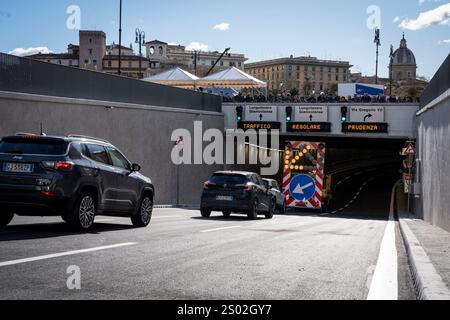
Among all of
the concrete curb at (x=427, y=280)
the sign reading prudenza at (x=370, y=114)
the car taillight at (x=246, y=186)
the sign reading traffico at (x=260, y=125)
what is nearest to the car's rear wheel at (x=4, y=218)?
the concrete curb at (x=427, y=280)

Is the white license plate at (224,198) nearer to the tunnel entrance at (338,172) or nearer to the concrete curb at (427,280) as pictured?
the tunnel entrance at (338,172)

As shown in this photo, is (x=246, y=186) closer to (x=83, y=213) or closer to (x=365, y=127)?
(x=83, y=213)

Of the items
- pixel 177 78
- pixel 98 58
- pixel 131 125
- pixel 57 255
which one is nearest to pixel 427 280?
pixel 57 255

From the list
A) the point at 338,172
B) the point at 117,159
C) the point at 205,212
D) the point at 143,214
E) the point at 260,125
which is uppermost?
the point at 260,125

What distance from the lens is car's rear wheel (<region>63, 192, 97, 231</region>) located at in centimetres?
1198

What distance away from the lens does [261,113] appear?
44.0 m

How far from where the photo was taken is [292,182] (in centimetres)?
3238

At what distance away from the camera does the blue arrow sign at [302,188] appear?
1273 inches

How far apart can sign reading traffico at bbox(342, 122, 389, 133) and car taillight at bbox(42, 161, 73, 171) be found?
32.5 m

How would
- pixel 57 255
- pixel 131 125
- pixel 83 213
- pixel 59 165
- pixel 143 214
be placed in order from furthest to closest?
pixel 131 125 → pixel 143 214 → pixel 83 213 → pixel 59 165 → pixel 57 255

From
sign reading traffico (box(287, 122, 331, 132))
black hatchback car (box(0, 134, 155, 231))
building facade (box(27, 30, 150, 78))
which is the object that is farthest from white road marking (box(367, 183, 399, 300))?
building facade (box(27, 30, 150, 78))

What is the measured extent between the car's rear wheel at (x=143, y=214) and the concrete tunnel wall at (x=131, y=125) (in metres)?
9.32

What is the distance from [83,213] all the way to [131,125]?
18.9m

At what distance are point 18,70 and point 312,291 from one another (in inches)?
732
